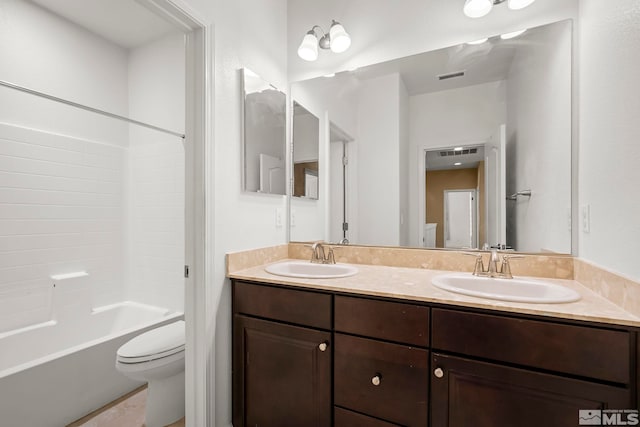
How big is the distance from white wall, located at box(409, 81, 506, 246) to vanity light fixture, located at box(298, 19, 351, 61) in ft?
1.79

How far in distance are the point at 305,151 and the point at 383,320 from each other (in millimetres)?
1255

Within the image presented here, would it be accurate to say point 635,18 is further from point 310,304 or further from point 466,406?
point 310,304

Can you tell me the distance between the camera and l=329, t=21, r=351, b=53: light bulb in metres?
1.71

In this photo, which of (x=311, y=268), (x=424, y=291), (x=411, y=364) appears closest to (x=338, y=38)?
(x=311, y=268)

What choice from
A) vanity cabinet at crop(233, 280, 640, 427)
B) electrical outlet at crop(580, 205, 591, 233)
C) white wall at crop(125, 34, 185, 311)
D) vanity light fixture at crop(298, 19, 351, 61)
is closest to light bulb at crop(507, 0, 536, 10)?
vanity light fixture at crop(298, 19, 351, 61)

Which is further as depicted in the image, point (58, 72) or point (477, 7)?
point (58, 72)

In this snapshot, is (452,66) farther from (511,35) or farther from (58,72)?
(58,72)

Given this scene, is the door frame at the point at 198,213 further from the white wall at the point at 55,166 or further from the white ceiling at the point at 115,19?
the white wall at the point at 55,166

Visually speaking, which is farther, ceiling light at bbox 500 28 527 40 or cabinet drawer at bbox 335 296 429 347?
ceiling light at bbox 500 28 527 40

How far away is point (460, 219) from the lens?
1.56m

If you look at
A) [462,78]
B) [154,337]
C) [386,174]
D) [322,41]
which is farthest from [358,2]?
[154,337]

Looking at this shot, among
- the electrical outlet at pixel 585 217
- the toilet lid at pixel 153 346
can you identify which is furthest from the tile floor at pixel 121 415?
the electrical outlet at pixel 585 217

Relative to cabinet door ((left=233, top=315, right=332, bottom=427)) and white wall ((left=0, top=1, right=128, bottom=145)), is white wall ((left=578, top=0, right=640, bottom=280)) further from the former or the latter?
white wall ((left=0, top=1, right=128, bottom=145))

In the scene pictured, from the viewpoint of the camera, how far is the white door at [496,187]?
1.48 meters
